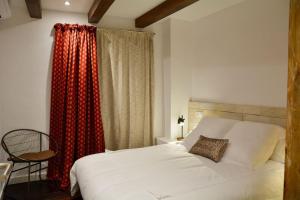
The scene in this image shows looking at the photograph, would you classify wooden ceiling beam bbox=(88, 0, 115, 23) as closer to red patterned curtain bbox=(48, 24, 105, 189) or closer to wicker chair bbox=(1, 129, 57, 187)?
red patterned curtain bbox=(48, 24, 105, 189)

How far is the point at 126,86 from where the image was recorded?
12.1 feet

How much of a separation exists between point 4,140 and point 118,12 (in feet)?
7.49

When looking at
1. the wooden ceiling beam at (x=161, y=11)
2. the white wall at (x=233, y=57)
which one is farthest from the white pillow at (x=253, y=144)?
the wooden ceiling beam at (x=161, y=11)

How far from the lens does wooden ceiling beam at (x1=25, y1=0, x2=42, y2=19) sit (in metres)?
2.61

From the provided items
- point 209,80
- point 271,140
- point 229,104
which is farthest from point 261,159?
point 209,80

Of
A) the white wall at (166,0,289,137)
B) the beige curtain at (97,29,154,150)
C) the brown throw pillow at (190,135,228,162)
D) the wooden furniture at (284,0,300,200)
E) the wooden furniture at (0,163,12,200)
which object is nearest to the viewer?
the wooden furniture at (284,0,300,200)

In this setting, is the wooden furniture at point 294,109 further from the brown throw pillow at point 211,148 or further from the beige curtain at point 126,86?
the beige curtain at point 126,86

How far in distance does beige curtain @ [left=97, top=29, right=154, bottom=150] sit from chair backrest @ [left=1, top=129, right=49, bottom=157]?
87 centimetres

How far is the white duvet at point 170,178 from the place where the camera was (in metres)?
1.72

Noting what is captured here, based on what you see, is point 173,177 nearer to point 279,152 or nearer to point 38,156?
point 279,152

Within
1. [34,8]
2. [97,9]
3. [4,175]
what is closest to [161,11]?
[97,9]

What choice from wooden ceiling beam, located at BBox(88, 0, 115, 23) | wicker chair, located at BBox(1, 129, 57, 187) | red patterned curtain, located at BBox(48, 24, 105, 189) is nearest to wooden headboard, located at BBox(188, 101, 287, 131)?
red patterned curtain, located at BBox(48, 24, 105, 189)

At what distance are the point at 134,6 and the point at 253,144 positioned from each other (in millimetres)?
2203

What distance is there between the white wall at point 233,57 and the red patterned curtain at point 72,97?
1.22 meters
